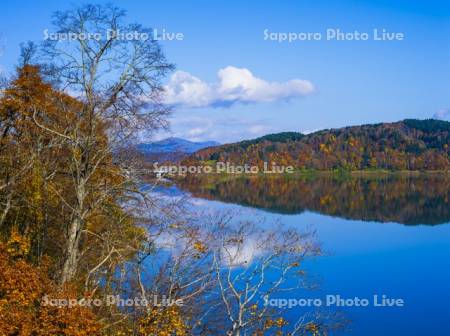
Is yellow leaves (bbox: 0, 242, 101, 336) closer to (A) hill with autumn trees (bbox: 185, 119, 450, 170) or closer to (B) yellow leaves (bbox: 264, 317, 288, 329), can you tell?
(B) yellow leaves (bbox: 264, 317, 288, 329)

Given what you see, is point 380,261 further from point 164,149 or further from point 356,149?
point 356,149

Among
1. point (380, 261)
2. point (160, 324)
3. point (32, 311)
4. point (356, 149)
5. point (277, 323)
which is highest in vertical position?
point (356, 149)

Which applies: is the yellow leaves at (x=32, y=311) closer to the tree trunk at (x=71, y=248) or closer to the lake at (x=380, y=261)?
the tree trunk at (x=71, y=248)

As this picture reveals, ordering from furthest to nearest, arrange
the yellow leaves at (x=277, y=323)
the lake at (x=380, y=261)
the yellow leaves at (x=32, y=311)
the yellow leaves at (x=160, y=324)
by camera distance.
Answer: the lake at (x=380, y=261) < the yellow leaves at (x=277, y=323) < the yellow leaves at (x=160, y=324) < the yellow leaves at (x=32, y=311)

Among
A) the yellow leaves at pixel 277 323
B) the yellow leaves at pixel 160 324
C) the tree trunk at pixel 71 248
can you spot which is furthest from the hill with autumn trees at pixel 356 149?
the yellow leaves at pixel 160 324

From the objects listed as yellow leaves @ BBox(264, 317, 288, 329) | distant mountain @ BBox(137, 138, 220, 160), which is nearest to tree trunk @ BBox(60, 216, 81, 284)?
distant mountain @ BBox(137, 138, 220, 160)

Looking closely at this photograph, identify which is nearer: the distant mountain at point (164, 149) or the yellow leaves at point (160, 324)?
the yellow leaves at point (160, 324)

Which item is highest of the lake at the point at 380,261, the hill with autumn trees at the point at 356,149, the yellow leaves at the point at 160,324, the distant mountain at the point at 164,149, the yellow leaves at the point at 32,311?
the hill with autumn trees at the point at 356,149

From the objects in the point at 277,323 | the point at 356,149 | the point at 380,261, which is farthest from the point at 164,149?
the point at 356,149
